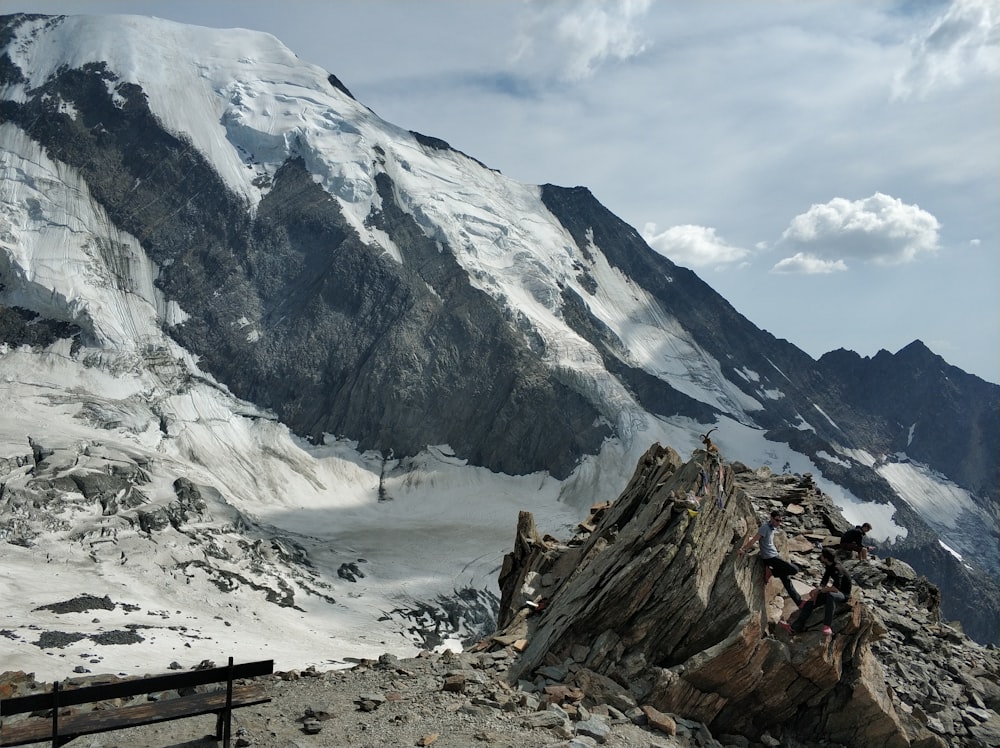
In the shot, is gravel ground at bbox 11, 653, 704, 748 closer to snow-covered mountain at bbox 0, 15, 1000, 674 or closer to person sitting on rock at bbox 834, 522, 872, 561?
person sitting on rock at bbox 834, 522, 872, 561

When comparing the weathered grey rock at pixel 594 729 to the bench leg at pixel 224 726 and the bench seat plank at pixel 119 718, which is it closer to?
the bench seat plank at pixel 119 718

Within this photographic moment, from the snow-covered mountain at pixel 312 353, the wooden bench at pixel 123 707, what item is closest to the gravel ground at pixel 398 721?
the wooden bench at pixel 123 707

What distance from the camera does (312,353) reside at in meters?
147

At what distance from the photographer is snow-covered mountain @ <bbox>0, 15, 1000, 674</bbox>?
303ft

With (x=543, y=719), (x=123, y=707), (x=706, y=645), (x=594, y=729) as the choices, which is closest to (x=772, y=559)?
(x=706, y=645)

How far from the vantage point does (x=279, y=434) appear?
130m

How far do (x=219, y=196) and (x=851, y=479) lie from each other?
13806cm

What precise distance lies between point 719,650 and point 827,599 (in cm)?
263

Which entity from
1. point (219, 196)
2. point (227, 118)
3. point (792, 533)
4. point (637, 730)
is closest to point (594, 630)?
point (637, 730)

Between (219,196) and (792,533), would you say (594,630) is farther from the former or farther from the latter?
(219,196)

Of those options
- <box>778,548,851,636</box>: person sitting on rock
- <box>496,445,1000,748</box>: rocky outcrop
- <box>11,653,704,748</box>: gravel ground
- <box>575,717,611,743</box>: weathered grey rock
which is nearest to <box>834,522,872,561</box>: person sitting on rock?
<box>496,445,1000,748</box>: rocky outcrop

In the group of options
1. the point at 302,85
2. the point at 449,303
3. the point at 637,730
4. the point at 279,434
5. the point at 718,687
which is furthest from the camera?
the point at 302,85

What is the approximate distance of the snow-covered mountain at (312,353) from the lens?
303 ft

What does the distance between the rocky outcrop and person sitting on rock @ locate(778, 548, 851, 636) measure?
0.72 ft
